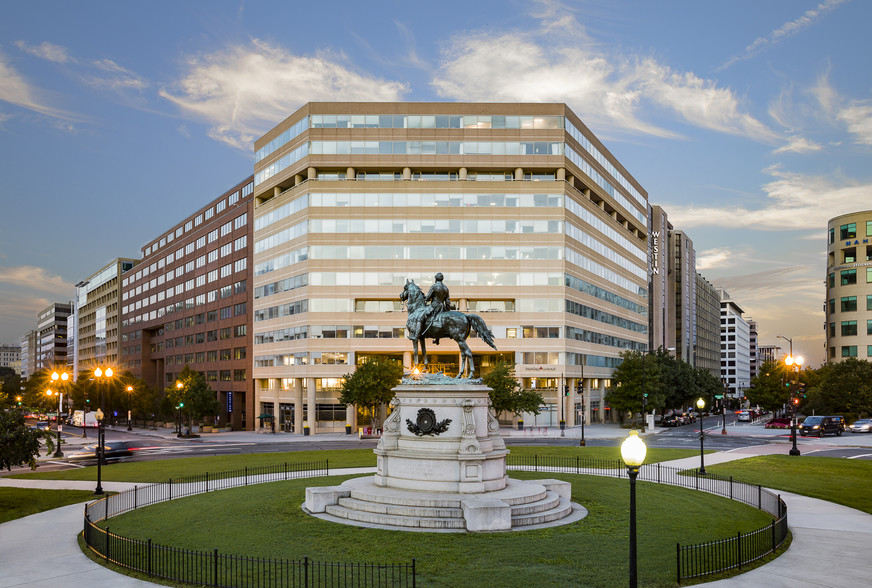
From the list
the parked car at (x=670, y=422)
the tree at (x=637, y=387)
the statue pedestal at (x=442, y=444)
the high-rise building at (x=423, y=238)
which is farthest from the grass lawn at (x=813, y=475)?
the parked car at (x=670, y=422)

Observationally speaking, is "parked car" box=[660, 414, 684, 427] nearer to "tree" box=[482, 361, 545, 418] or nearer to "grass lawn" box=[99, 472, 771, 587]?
"tree" box=[482, 361, 545, 418]

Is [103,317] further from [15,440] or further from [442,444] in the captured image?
[442,444]

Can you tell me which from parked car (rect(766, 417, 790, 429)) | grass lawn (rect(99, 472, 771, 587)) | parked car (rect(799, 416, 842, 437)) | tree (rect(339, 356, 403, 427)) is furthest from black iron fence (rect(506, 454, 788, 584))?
parked car (rect(766, 417, 790, 429))

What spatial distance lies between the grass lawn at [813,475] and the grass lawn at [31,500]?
103ft

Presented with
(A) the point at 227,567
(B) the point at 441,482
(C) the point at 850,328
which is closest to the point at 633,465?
(A) the point at 227,567

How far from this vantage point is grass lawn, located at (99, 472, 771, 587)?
1722 cm

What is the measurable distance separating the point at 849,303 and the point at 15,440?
368 ft

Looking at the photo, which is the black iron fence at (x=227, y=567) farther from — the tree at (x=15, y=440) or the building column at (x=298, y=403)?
the building column at (x=298, y=403)

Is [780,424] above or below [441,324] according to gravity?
below

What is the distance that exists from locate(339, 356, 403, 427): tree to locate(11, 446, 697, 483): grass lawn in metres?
16.6

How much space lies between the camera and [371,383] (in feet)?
227

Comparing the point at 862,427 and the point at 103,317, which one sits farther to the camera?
the point at 103,317

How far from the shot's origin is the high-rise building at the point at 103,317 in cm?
16462

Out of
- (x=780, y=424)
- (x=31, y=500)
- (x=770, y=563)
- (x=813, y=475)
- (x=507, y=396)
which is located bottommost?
(x=780, y=424)
